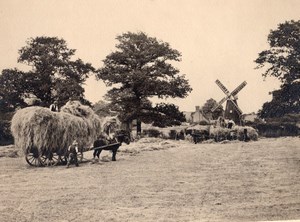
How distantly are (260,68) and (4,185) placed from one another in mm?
4199

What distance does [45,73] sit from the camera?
521cm

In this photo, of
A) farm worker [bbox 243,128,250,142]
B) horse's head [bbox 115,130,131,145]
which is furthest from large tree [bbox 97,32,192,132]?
farm worker [bbox 243,128,250,142]

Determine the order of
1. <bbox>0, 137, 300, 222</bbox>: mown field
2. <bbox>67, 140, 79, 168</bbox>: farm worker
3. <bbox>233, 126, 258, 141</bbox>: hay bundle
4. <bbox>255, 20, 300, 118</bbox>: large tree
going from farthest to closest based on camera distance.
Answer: <bbox>233, 126, 258, 141</bbox>: hay bundle < <bbox>67, 140, 79, 168</bbox>: farm worker < <bbox>255, 20, 300, 118</bbox>: large tree < <bbox>0, 137, 300, 222</bbox>: mown field

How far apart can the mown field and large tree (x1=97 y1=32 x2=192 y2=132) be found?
1660 millimetres

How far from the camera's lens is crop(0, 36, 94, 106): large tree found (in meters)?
5.06

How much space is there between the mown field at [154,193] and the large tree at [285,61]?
3.71 feet

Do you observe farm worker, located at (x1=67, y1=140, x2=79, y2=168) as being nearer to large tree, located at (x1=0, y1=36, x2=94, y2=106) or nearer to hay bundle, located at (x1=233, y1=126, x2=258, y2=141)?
large tree, located at (x1=0, y1=36, x2=94, y2=106)

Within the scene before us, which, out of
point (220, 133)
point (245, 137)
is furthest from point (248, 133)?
point (220, 133)

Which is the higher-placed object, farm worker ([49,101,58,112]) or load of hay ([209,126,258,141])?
farm worker ([49,101,58,112])

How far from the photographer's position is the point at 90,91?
576 cm

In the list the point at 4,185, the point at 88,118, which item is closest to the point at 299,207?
the point at 4,185

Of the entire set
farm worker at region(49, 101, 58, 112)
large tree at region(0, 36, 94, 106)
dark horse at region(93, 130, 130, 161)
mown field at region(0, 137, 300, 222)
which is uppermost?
large tree at region(0, 36, 94, 106)

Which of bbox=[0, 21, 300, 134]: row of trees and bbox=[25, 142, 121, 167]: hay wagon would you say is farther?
bbox=[25, 142, 121, 167]: hay wagon

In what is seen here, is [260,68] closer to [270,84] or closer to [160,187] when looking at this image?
[270,84]
